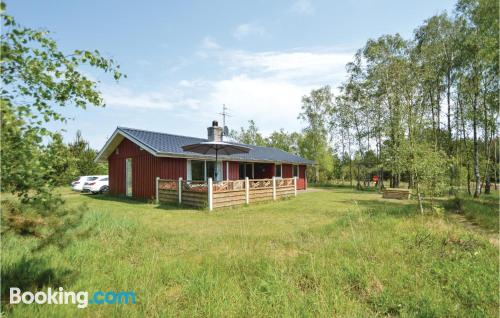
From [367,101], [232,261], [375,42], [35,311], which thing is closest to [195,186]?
[232,261]

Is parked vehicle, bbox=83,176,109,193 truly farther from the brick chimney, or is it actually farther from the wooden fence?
the brick chimney

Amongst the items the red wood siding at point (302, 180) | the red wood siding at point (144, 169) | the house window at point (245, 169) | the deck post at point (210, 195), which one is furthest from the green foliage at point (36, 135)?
the red wood siding at point (302, 180)

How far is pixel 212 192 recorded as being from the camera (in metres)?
11.5

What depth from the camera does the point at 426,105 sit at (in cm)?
2459

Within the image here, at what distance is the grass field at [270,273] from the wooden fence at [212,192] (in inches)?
216

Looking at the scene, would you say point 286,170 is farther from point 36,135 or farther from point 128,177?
point 36,135

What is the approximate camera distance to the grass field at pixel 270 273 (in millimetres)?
3133

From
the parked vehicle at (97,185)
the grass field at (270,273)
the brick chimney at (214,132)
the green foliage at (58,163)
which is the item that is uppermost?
the brick chimney at (214,132)

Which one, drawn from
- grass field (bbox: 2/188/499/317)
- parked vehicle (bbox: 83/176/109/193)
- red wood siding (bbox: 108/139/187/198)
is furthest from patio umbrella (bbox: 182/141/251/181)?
parked vehicle (bbox: 83/176/109/193)

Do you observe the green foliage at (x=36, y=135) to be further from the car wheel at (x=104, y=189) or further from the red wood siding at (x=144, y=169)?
the car wheel at (x=104, y=189)

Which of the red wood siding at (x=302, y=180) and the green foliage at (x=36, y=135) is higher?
the green foliage at (x=36, y=135)

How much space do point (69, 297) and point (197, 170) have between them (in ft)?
42.4

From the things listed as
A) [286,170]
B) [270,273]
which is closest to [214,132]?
[270,273]

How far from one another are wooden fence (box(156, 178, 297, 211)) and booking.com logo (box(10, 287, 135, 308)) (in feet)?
26.3
